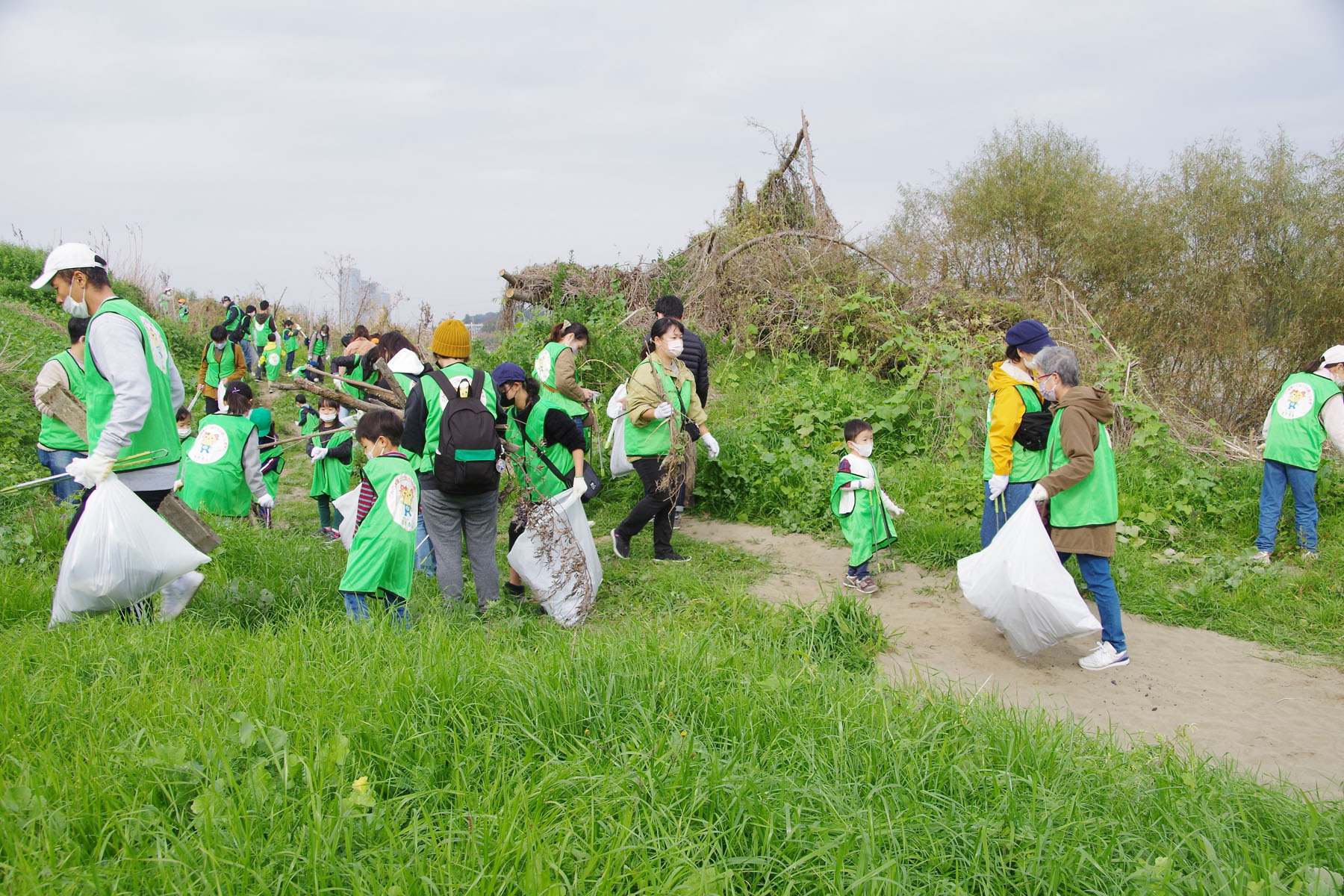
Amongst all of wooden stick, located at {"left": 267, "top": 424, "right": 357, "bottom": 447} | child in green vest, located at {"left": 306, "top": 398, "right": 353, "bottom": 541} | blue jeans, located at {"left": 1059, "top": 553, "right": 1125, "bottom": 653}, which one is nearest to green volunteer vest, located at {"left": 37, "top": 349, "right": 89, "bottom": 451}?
wooden stick, located at {"left": 267, "top": 424, "right": 357, "bottom": 447}

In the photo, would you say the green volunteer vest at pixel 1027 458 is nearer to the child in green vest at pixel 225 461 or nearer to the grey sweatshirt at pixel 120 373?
the grey sweatshirt at pixel 120 373

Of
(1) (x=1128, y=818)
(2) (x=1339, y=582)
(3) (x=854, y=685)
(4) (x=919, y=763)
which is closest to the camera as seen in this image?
(1) (x=1128, y=818)

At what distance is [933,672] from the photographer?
3.94 meters

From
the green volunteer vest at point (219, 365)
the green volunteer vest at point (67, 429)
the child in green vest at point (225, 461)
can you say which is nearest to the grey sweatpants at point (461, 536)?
the child in green vest at point (225, 461)

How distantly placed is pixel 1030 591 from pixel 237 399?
5.75 m

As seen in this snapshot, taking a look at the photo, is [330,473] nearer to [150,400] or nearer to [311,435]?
[311,435]

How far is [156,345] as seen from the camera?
13.0ft

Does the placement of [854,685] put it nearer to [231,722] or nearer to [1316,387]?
[231,722]

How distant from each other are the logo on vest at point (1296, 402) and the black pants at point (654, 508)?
4.56 m

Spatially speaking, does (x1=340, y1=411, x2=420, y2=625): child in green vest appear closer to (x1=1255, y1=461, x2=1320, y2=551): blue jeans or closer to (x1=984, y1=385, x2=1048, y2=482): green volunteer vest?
(x1=984, y1=385, x2=1048, y2=482): green volunteer vest

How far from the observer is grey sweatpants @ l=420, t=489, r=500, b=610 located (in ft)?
14.4

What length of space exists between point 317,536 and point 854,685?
5.04 m

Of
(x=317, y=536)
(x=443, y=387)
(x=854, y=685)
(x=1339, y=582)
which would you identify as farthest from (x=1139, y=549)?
(x=317, y=536)

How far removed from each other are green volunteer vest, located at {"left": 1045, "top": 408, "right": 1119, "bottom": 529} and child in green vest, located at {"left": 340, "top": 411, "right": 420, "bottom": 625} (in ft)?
11.1
